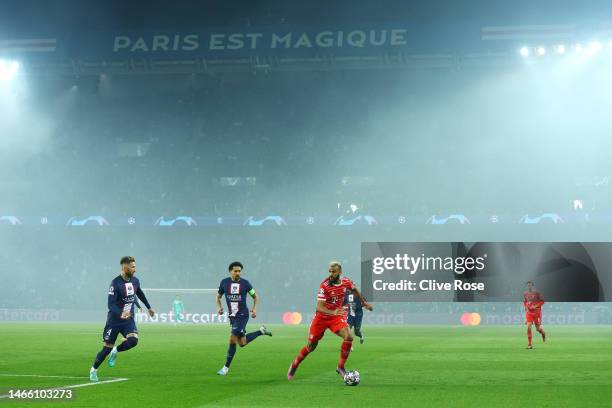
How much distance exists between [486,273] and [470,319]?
6.91m

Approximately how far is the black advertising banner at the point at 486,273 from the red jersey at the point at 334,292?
3044cm

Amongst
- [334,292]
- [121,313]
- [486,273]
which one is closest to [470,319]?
[486,273]

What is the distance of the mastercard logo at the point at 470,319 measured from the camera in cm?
5853

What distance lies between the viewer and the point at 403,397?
1524 centimetres

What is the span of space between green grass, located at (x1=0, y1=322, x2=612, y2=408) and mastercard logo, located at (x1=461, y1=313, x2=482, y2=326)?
81.1 ft

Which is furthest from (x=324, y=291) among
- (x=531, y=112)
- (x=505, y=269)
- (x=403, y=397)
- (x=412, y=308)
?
(x=531, y=112)

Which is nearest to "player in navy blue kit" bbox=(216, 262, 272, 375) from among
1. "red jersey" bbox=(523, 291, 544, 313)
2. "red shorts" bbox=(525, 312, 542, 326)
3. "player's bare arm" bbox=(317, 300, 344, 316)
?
"player's bare arm" bbox=(317, 300, 344, 316)

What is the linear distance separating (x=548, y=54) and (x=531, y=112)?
5532mm

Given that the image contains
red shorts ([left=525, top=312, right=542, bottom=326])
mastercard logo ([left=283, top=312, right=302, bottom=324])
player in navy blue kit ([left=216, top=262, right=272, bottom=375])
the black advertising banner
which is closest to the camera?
player in navy blue kit ([left=216, top=262, right=272, bottom=375])

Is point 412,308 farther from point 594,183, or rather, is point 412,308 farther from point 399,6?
point 399,6

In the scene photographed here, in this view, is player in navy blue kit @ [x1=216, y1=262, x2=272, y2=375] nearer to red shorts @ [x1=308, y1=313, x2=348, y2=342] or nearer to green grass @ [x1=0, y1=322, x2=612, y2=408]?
green grass @ [x1=0, y1=322, x2=612, y2=408]

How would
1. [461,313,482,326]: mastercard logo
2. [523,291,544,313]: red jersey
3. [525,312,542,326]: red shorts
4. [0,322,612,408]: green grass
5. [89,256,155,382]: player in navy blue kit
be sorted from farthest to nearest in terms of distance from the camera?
[461,313,482,326]: mastercard logo < [523,291,544,313]: red jersey < [525,312,542,326]: red shorts < [89,256,155,382]: player in navy blue kit < [0,322,612,408]: green grass

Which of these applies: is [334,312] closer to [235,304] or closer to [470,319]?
[235,304]

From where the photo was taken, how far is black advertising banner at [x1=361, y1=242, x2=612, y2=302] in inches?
1897
